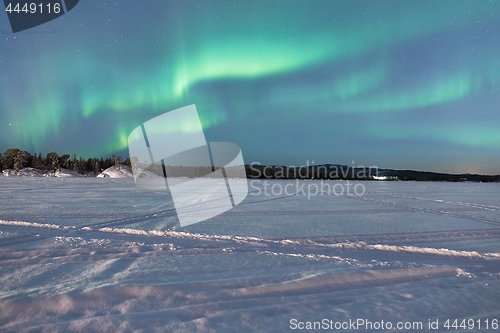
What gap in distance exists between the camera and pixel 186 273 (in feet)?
8.11

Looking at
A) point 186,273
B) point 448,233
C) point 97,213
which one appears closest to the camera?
point 186,273

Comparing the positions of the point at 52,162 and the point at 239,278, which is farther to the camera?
the point at 52,162

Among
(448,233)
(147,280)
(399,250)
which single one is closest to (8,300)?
(147,280)

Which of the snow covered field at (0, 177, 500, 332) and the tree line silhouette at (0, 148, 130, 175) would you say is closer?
the snow covered field at (0, 177, 500, 332)

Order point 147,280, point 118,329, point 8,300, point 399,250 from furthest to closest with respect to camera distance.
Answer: point 399,250 → point 147,280 → point 8,300 → point 118,329

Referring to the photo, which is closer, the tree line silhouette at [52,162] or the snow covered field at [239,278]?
the snow covered field at [239,278]

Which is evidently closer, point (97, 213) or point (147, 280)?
point (147, 280)

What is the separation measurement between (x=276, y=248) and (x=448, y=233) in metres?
2.65

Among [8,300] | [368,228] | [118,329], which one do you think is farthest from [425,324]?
[368,228]

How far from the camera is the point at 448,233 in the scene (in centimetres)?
419

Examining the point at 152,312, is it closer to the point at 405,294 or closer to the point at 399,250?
the point at 405,294

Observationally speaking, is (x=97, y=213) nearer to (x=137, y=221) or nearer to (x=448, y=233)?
(x=137, y=221)

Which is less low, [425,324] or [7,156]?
[7,156]

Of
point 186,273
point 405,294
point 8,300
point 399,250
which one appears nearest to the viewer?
point 8,300
